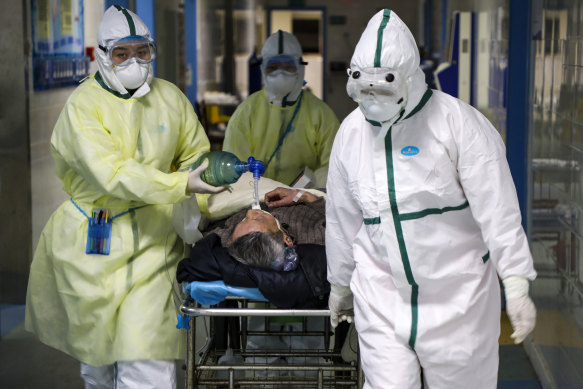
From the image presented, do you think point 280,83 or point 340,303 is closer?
point 340,303

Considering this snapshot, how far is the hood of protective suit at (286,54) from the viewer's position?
15.1 feet

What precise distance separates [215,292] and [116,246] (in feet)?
1.66

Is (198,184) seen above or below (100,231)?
above

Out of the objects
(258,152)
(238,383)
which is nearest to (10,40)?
(258,152)

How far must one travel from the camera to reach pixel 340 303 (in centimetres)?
293

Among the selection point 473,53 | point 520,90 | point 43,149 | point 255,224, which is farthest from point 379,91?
point 473,53

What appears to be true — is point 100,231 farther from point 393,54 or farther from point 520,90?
point 520,90

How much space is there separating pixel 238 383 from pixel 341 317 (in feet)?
2.26

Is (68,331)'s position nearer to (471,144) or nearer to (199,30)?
(471,144)

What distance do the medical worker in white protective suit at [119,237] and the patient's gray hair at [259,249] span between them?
0.37m

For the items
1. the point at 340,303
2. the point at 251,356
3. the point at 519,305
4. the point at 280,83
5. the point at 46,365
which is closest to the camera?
the point at 519,305

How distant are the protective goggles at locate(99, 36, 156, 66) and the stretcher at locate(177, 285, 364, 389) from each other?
0.93 metres

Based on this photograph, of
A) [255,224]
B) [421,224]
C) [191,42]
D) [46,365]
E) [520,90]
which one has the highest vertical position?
[191,42]

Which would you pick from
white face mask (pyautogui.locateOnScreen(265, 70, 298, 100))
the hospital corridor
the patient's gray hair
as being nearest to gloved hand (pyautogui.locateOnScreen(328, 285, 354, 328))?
the hospital corridor
